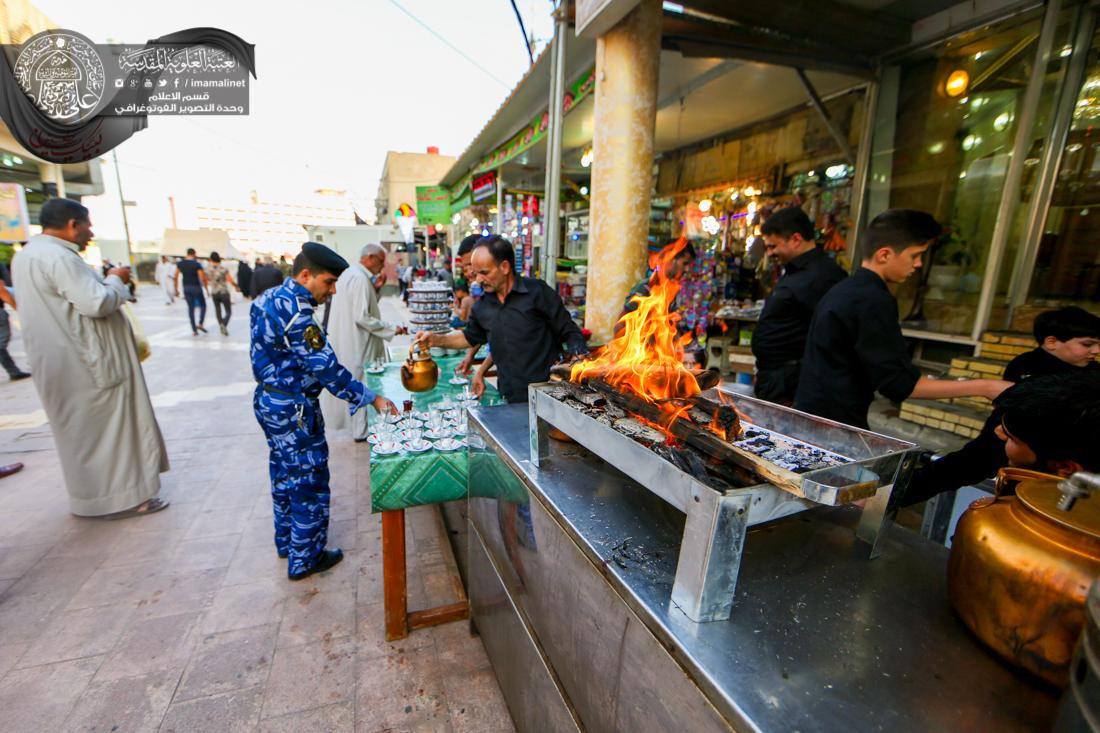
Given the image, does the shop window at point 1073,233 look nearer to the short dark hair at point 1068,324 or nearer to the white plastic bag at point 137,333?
the short dark hair at point 1068,324

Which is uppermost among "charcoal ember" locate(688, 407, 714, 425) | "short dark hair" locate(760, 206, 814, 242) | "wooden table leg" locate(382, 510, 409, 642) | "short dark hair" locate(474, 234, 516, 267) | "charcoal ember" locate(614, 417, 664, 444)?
"short dark hair" locate(760, 206, 814, 242)

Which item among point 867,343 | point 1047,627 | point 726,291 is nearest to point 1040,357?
point 867,343

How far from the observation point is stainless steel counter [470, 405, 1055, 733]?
0.85 meters

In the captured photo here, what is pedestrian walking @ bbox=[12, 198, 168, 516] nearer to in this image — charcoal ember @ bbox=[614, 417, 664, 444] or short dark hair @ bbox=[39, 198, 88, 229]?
short dark hair @ bbox=[39, 198, 88, 229]

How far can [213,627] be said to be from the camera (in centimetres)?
261

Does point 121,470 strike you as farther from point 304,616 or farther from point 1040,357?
point 1040,357

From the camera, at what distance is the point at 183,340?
10.7 metres

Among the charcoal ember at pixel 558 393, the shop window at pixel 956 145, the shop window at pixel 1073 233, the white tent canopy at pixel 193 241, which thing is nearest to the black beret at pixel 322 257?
the charcoal ember at pixel 558 393

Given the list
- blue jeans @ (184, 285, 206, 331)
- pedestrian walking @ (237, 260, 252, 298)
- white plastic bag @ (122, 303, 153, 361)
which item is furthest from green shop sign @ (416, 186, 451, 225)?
white plastic bag @ (122, 303, 153, 361)

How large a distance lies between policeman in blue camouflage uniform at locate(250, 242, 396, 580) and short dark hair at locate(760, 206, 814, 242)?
109 inches

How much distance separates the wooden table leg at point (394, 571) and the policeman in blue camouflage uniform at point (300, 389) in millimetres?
706

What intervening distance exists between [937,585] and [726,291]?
22.3 ft

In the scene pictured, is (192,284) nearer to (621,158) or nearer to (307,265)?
(307,265)

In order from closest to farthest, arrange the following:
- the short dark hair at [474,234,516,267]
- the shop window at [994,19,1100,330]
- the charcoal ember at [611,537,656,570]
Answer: the charcoal ember at [611,537,656,570]
the short dark hair at [474,234,516,267]
the shop window at [994,19,1100,330]
